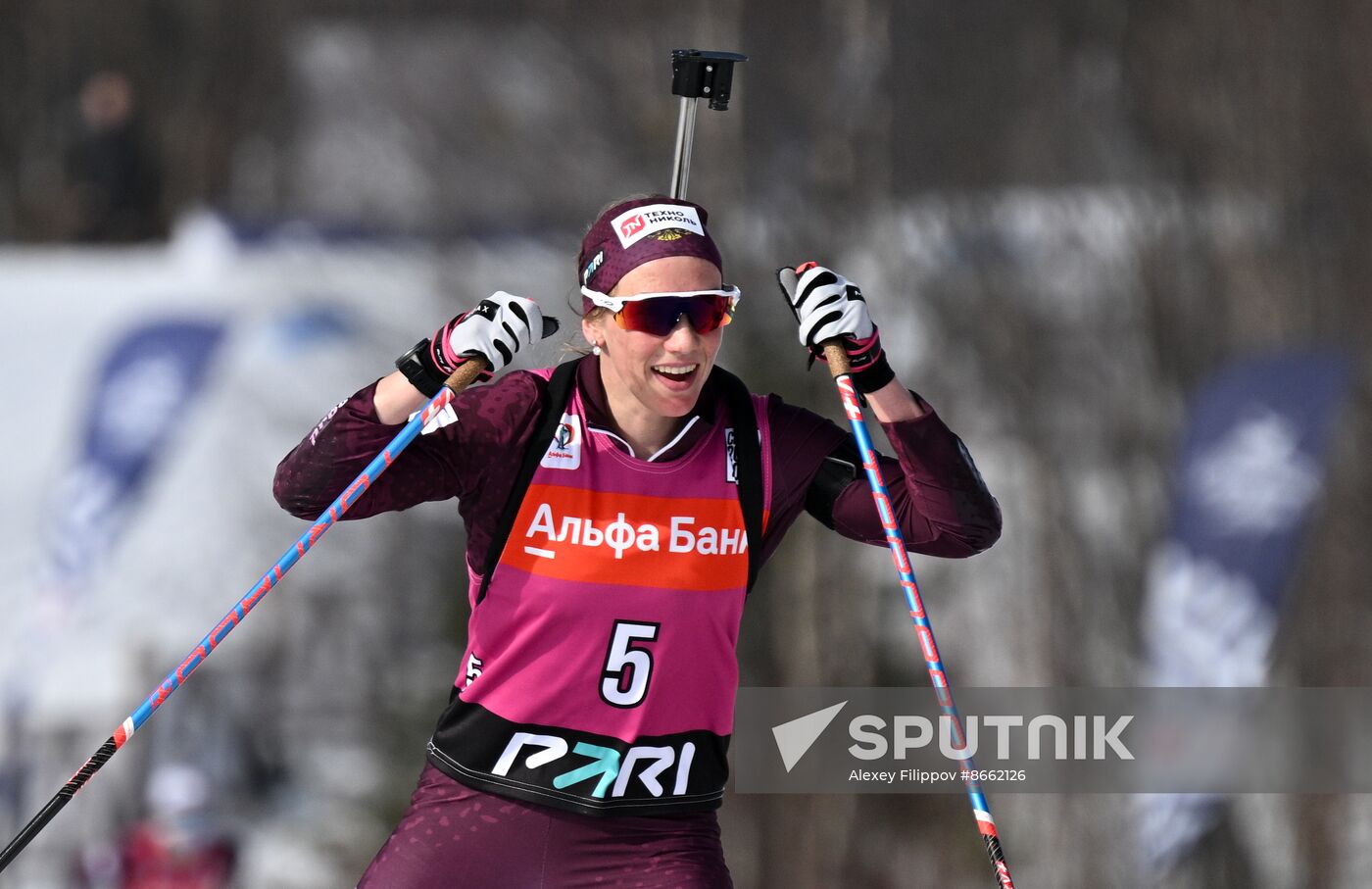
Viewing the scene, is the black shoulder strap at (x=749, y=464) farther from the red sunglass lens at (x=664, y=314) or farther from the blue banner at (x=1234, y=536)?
the blue banner at (x=1234, y=536)

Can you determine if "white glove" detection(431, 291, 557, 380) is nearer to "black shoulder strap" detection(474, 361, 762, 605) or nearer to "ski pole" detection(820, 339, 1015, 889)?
"black shoulder strap" detection(474, 361, 762, 605)

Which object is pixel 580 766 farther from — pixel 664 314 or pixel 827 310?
pixel 827 310

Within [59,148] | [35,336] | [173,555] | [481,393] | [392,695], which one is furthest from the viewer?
[59,148]

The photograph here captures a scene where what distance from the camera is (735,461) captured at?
11.3 feet

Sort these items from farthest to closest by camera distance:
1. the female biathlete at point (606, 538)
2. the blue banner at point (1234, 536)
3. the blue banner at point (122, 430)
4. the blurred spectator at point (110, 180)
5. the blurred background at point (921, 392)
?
the blurred spectator at point (110, 180), the blue banner at point (122, 430), the blurred background at point (921, 392), the blue banner at point (1234, 536), the female biathlete at point (606, 538)

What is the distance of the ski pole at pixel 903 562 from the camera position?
342 cm

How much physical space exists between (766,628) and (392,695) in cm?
197

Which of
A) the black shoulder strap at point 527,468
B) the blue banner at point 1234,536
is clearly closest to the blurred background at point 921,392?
the blue banner at point 1234,536

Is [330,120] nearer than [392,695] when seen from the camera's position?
No

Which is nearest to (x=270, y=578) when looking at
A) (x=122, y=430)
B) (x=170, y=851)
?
(x=170, y=851)

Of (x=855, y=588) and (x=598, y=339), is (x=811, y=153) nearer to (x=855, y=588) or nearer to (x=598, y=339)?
(x=855, y=588)

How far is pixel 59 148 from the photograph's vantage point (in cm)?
1504

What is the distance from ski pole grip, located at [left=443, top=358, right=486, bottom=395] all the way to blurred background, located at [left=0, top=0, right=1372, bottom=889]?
20.0 feet

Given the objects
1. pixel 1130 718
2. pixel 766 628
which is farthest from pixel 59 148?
pixel 1130 718
